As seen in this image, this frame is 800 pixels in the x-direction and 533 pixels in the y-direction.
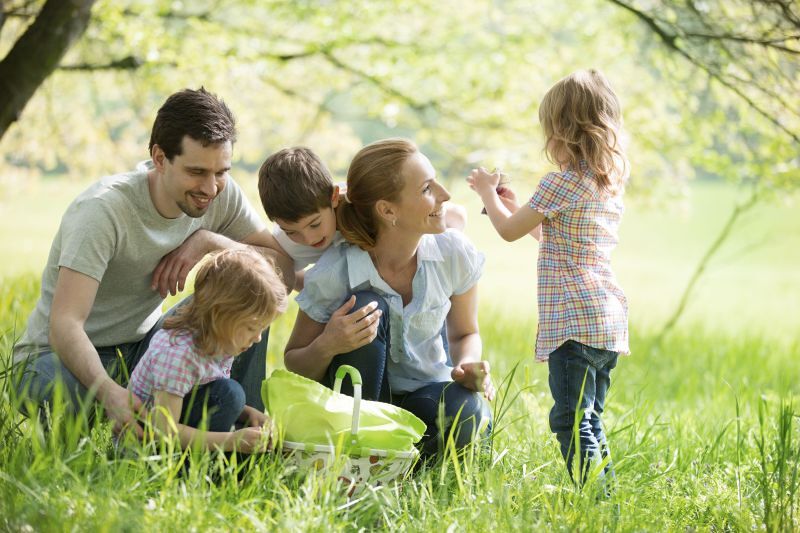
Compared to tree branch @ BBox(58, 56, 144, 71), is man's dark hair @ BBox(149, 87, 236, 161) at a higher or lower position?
lower

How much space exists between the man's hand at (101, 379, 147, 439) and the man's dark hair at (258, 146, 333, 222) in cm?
76

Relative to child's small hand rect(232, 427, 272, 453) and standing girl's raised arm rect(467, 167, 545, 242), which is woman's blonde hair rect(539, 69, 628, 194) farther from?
child's small hand rect(232, 427, 272, 453)

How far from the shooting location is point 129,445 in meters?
2.20

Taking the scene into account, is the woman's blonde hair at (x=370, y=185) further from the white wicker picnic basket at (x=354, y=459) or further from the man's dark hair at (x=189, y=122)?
the white wicker picnic basket at (x=354, y=459)

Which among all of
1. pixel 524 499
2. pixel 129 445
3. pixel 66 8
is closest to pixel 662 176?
pixel 66 8

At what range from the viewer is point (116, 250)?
2.80 metres

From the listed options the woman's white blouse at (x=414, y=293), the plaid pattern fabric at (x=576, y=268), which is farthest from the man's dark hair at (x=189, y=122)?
the plaid pattern fabric at (x=576, y=268)

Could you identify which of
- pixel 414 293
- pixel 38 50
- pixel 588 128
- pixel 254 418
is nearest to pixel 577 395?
pixel 414 293

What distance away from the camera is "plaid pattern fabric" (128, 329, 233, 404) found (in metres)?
2.43

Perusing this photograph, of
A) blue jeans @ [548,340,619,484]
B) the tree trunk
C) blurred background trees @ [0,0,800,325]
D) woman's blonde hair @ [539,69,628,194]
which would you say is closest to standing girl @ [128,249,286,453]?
blue jeans @ [548,340,619,484]

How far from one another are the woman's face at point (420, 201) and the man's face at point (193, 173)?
59 cm

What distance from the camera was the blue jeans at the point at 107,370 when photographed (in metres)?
2.63

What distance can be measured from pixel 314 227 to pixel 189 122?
1.72 feet

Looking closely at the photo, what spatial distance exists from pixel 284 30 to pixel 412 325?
23.8 feet
